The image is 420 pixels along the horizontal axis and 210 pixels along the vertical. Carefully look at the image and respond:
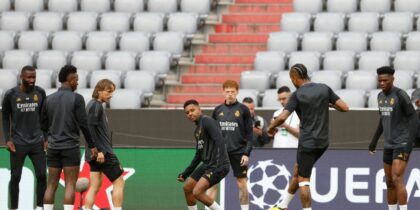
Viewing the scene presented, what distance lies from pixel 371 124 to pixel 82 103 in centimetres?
598

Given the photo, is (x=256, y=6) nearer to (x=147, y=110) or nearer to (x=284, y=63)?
(x=284, y=63)

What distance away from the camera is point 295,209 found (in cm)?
1747

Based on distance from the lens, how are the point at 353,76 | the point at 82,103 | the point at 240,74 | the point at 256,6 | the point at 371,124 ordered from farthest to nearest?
the point at 256,6
the point at 240,74
the point at 353,76
the point at 371,124
the point at 82,103

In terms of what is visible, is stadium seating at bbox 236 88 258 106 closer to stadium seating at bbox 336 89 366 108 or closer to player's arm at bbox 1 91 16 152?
stadium seating at bbox 336 89 366 108

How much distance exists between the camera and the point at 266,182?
17.6 meters

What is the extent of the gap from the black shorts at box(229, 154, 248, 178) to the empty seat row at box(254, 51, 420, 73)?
5071 mm

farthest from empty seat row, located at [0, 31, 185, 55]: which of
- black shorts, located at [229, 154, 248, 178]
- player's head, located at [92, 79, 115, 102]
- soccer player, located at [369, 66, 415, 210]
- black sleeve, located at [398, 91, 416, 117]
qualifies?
black sleeve, located at [398, 91, 416, 117]

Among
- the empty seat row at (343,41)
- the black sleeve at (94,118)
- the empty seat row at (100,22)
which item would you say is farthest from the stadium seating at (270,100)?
the black sleeve at (94,118)

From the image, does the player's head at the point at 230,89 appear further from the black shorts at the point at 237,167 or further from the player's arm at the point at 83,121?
the player's arm at the point at 83,121

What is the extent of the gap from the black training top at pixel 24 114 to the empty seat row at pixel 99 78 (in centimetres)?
539

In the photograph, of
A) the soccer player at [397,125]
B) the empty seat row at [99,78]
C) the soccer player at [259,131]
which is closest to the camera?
the soccer player at [397,125]

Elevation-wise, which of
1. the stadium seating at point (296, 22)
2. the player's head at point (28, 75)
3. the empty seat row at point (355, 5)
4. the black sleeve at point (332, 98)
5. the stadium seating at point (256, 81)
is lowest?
the stadium seating at point (256, 81)

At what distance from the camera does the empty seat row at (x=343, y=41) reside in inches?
833

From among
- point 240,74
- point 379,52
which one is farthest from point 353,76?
point 240,74
